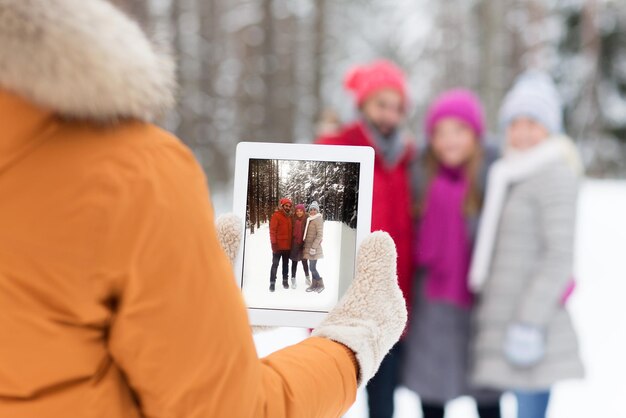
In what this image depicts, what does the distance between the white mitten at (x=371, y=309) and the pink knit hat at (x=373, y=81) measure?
81.5 inches

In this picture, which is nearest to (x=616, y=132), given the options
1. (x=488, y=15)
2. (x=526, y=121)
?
(x=488, y=15)

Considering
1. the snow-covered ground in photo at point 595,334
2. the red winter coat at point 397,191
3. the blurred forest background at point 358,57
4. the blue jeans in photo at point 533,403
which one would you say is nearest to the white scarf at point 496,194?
the red winter coat at point 397,191

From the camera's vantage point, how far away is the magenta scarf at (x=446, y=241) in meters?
3.18

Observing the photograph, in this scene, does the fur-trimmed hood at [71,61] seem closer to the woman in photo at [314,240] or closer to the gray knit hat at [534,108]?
the woman in photo at [314,240]

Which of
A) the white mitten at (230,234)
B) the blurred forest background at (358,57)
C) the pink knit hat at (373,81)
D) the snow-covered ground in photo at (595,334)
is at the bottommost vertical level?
the snow-covered ground in photo at (595,334)

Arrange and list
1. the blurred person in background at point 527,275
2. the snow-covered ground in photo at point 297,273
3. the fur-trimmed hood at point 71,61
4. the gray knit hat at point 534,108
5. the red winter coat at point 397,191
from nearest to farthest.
A: the fur-trimmed hood at point 71,61 → the snow-covered ground in photo at point 297,273 → the red winter coat at point 397,191 → the blurred person in background at point 527,275 → the gray knit hat at point 534,108

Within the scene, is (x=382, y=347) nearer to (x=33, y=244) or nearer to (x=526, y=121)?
(x=33, y=244)

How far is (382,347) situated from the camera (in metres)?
1.25

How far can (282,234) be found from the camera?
1.37m

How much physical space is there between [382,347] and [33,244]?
0.65 metres

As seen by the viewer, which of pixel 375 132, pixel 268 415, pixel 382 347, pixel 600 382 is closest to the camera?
pixel 268 415

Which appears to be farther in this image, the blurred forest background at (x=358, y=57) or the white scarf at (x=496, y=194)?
the blurred forest background at (x=358, y=57)

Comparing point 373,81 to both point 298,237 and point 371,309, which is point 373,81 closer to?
point 298,237

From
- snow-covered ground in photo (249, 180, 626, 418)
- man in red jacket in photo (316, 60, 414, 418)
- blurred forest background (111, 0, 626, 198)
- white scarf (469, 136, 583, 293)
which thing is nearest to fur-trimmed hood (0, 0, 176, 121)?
snow-covered ground in photo (249, 180, 626, 418)
